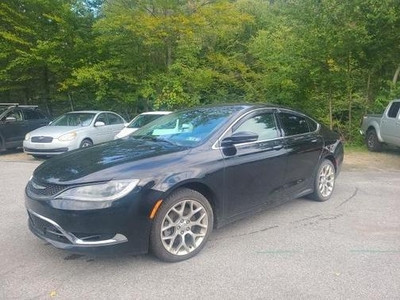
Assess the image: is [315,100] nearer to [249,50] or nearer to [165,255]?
[249,50]

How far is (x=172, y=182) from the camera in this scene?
11.3 ft

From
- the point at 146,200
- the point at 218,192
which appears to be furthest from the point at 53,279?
the point at 218,192

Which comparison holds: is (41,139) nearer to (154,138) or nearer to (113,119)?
(113,119)

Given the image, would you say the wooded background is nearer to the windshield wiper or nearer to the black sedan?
the black sedan

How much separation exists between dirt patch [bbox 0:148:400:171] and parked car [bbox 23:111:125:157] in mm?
644

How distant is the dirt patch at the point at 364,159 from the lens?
28.6 ft

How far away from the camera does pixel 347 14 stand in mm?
11305

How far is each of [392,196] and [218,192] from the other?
11.8ft

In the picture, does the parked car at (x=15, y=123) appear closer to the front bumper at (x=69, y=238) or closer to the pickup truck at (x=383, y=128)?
the front bumper at (x=69, y=238)

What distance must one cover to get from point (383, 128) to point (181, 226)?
8768 millimetres

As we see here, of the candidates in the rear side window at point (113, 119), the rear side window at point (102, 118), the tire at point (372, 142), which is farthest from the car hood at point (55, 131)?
the tire at point (372, 142)

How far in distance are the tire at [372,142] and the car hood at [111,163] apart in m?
9.03

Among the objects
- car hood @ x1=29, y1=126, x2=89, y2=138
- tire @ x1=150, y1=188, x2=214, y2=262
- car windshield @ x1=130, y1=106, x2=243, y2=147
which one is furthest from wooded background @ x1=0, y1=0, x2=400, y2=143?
tire @ x1=150, y1=188, x2=214, y2=262

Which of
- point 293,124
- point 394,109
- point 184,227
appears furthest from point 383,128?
point 184,227
